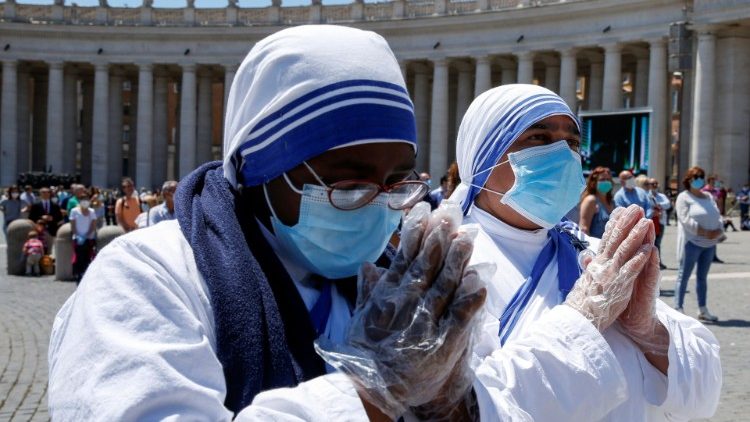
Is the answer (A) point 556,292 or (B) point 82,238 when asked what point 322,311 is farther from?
(B) point 82,238

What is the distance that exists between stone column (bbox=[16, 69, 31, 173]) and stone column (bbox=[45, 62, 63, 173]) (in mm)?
2289

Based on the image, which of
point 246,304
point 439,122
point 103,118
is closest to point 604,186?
point 246,304

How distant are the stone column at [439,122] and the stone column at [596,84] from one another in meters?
9.00

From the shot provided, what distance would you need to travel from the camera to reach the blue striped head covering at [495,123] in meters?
3.79

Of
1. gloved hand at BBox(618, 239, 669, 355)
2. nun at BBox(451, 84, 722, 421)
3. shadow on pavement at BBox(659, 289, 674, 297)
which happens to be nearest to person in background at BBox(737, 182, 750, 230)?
shadow on pavement at BBox(659, 289, 674, 297)

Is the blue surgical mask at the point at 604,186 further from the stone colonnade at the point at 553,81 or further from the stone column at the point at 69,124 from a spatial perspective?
the stone column at the point at 69,124

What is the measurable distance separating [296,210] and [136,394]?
692 millimetres

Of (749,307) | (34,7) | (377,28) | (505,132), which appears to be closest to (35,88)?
(34,7)

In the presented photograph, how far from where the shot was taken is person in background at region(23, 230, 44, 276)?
2041 centimetres

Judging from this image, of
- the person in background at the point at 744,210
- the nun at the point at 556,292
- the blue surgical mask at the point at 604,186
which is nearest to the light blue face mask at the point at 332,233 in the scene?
the nun at the point at 556,292

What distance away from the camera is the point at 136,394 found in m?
1.79

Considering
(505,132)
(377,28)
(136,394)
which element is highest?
(377,28)

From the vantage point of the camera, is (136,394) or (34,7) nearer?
(136,394)

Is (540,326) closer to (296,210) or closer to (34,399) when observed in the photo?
(296,210)
